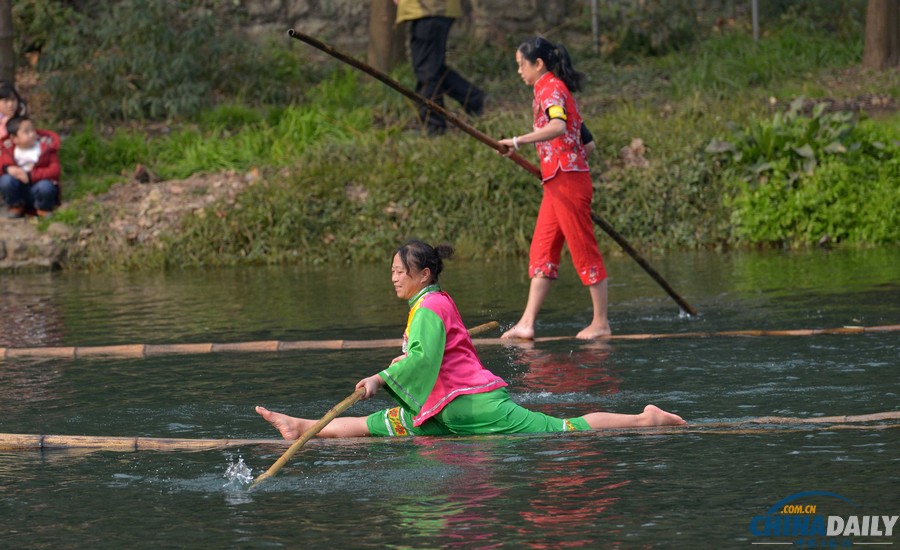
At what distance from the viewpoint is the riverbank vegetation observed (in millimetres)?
15250

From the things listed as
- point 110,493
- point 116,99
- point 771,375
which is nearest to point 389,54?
point 116,99

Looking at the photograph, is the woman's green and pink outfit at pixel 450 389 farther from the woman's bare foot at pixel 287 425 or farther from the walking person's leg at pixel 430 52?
the walking person's leg at pixel 430 52

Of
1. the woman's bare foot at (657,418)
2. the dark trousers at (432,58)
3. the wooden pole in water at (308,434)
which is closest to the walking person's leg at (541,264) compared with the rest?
the woman's bare foot at (657,418)

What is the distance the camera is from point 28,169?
52.6 ft

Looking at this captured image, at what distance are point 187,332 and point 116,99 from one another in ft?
28.4

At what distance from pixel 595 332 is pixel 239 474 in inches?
166

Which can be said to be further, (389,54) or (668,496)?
(389,54)

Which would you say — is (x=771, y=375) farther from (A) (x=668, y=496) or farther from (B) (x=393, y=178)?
(B) (x=393, y=178)

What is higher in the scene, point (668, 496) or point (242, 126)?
point (242, 126)

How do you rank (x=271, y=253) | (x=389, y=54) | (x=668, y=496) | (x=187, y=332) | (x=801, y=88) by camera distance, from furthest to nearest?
(x=389, y=54) < (x=801, y=88) < (x=271, y=253) < (x=187, y=332) < (x=668, y=496)

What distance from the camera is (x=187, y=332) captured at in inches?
420

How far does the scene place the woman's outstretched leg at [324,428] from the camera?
22.0ft

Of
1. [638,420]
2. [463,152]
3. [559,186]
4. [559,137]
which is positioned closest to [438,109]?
[559,137]

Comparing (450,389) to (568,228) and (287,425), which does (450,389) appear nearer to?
(287,425)
